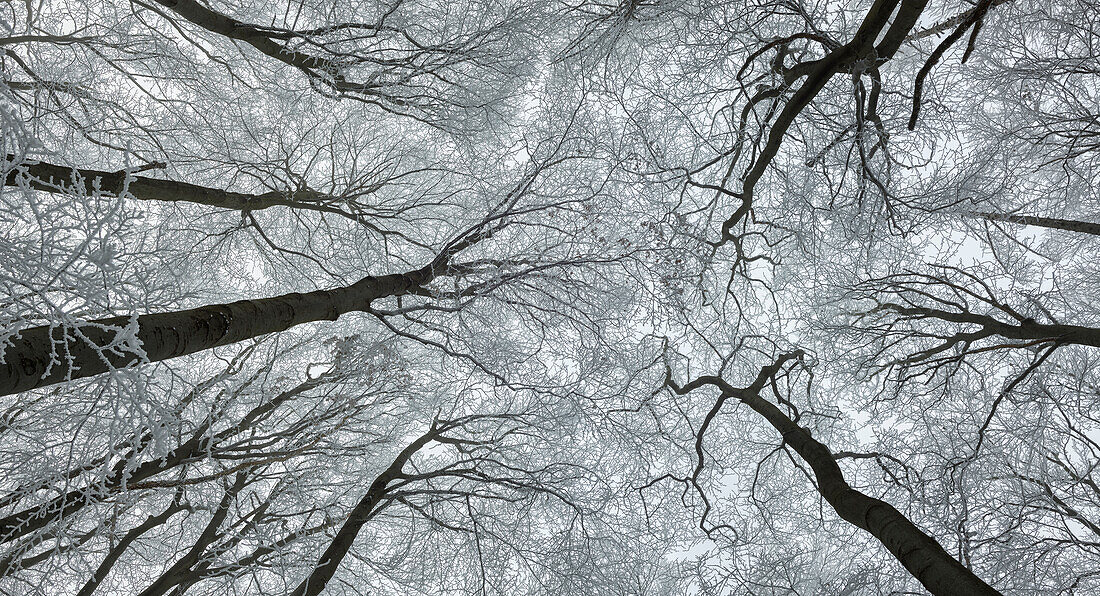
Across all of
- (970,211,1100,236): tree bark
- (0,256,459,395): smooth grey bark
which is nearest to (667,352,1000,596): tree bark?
(970,211,1100,236): tree bark

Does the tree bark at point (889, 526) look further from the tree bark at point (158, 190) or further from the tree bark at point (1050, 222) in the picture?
the tree bark at point (158, 190)

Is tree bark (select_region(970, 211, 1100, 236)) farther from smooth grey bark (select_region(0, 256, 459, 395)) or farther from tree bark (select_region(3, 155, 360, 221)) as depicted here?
tree bark (select_region(3, 155, 360, 221))

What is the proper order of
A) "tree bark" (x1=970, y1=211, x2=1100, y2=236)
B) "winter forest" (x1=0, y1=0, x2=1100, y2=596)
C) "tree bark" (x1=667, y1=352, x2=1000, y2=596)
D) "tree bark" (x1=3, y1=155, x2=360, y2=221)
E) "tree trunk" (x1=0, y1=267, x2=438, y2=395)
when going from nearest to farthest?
A: "tree trunk" (x1=0, y1=267, x2=438, y2=395), "tree bark" (x1=667, y1=352, x2=1000, y2=596), "tree bark" (x1=3, y1=155, x2=360, y2=221), "winter forest" (x1=0, y1=0, x2=1100, y2=596), "tree bark" (x1=970, y1=211, x2=1100, y2=236)

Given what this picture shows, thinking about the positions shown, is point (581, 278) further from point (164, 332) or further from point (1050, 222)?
point (1050, 222)

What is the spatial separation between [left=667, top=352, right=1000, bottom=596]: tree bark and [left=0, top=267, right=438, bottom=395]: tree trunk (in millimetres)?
3015

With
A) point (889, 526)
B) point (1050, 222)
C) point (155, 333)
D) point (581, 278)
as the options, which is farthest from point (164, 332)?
point (1050, 222)

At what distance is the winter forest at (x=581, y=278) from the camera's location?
4684mm

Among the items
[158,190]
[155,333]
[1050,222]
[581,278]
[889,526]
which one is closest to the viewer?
[155,333]

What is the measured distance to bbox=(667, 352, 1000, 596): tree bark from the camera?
10.8ft

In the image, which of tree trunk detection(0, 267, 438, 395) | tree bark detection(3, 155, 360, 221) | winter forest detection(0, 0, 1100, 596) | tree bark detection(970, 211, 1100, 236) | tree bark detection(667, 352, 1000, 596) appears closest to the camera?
tree trunk detection(0, 267, 438, 395)

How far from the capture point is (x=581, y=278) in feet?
18.8

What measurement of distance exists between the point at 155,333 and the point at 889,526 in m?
3.89

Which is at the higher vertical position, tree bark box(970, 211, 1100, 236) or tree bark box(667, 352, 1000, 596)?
tree bark box(970, 211, 1100, 236)

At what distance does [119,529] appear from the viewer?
607cm
